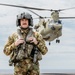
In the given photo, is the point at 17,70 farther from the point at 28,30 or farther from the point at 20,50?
the point at 28,30

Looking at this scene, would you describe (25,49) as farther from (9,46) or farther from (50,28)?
(50,28)

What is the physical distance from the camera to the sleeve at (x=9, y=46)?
609 centimetres

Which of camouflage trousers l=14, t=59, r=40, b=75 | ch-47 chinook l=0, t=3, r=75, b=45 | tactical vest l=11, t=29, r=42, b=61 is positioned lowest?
camouflage trousers l=14, t=59, r=40, b=75

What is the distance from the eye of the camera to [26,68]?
614 centimetres

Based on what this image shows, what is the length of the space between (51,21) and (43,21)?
1.79m

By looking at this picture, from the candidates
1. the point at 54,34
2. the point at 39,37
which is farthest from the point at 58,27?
the point at 39,37

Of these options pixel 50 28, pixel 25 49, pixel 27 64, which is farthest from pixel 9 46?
pixel 50 28

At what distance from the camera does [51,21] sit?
4109cm

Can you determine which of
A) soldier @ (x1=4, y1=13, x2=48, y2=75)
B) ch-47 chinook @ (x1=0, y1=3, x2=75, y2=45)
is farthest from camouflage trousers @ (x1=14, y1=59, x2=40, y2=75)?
ch-47 chinook @ (x1=0, y1=3, x2=75, y2=45)

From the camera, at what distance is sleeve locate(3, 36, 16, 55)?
6.09 meters

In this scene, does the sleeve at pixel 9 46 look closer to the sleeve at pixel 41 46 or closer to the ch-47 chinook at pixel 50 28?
the sleeve at pixel 41 46

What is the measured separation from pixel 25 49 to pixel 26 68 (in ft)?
1.11

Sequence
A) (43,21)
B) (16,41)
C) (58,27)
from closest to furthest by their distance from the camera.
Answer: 1. (16,41)
2. (58,27)
3. (43,21)

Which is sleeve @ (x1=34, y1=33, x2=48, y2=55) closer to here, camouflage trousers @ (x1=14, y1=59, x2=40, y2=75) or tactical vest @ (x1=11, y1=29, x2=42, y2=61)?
tactical vest @ (x1=11, y1=29, x2=42, y2=61)
